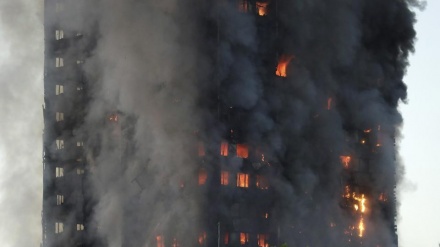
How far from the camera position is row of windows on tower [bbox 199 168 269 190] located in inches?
4038

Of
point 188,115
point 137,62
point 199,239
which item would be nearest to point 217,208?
point 199,239

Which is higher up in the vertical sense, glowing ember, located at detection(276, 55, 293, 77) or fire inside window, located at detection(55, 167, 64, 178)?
glowing ember, located at detection(276, 55, 293, 77)

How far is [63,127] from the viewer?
119375 millimetres

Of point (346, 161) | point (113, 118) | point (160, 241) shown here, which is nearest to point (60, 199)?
point (113, 118)

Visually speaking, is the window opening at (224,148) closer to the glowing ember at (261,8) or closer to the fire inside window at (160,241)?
the fire inside window at (160,241)

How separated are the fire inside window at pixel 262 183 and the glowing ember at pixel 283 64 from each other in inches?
500

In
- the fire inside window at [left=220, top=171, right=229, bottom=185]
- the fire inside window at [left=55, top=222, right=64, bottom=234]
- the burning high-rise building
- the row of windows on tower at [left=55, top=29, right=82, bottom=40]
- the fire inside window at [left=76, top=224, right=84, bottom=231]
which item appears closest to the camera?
the burning high-rise building

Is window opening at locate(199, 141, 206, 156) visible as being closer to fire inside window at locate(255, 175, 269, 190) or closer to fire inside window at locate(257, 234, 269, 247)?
fire inside window at locate(255, 175, 269, 190)

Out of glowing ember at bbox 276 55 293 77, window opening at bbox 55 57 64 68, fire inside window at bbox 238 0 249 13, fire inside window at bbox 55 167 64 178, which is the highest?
fire inside window at bbox 238 0 249 13

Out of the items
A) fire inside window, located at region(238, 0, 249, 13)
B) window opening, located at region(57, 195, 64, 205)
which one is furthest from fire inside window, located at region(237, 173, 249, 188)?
Answer: window opening, located at region(57, 195, 64, 205)

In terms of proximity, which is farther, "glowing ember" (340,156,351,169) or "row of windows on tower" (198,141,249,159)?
"glowing ember" (340,156,351,169)

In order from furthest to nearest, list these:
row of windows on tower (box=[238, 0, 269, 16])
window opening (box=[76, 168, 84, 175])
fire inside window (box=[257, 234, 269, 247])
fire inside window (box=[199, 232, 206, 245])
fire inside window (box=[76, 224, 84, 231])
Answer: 1. window opening (box=[76, 168, 84, 175])
2. fire inside window (box=[76, 224, 84, 231])
3. fire inside window (box=[257, 234, 269, 247])
4. row of windows on tower (box=[238, 0, 269, 16])
5. fire inside window (box=[199, 232, 206, 245])

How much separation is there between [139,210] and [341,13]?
34.5m

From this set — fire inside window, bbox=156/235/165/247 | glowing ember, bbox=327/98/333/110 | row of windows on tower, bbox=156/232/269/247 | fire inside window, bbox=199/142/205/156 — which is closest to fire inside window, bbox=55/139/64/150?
fire inside window, bbox=199/142/205/156
